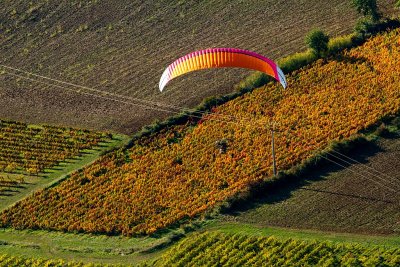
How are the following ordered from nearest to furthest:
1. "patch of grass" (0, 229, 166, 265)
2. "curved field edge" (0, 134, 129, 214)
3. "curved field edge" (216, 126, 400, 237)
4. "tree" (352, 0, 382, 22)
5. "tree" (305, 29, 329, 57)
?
1. "patch of grass" (0, 229, 166, 265)
2. "curved field edge" (216, 126, 400, 237)
3. "curved field edge" (0, 134, 129, 214)
4. "tree" (305, 29, 329, 57)
5. "tree" (352, 0, 382, 22)

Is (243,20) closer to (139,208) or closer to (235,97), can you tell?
(235,97)

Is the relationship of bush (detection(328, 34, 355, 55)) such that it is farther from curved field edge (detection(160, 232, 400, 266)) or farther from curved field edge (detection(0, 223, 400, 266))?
curved field edge (detection(160, 232, 400, 266))

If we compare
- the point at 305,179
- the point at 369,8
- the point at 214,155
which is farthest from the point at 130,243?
the point at 369,8

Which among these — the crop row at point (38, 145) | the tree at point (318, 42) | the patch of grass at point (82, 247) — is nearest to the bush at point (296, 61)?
the tree at point (318, 42)

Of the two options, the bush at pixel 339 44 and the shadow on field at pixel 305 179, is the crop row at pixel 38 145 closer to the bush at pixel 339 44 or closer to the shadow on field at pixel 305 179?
the shadow on field at pixel 305 179

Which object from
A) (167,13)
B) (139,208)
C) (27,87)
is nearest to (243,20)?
(167,13)

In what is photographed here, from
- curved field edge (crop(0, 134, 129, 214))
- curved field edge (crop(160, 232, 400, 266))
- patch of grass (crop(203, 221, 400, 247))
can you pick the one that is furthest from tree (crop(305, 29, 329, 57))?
curved field edge (crop(160, 232, 400, 266))

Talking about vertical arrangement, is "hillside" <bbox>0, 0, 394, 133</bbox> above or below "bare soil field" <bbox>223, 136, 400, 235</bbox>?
above

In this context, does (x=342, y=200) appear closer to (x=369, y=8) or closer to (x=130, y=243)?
(x=130, y=243)
